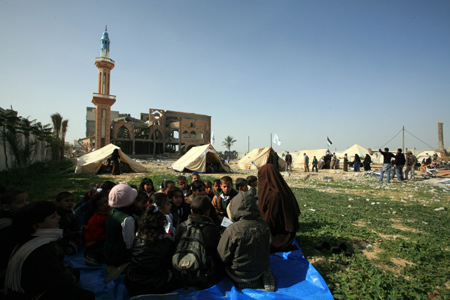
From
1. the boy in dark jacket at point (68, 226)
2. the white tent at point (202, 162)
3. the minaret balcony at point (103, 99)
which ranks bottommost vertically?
the boy in dark jacket at point (68, 226)

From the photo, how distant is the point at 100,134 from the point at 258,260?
31532 millimetres

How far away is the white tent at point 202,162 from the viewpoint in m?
15.9

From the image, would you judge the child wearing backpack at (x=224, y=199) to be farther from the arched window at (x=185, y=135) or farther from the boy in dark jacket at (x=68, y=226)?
the arched window at (x=185, y=135)

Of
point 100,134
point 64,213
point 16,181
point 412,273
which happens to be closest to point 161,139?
point 100,134

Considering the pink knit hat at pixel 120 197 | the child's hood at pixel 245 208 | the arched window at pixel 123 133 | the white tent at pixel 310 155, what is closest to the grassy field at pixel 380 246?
the child's hood at pixel 245 208

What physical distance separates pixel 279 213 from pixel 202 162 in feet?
41.8

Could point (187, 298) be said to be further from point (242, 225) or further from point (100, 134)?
point (100, 134)

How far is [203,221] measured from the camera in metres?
2.72

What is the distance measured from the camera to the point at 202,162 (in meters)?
16.1

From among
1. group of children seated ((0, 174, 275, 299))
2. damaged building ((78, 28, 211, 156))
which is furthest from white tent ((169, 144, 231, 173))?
damaged building ((78, 28, 211, 156))

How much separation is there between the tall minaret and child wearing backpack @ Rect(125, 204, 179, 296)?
30.8 meters

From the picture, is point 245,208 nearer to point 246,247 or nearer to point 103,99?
point 246,247

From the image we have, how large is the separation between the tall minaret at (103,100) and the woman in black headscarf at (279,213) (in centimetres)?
3056

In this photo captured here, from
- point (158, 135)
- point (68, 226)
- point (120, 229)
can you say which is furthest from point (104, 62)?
point (120, 229)
